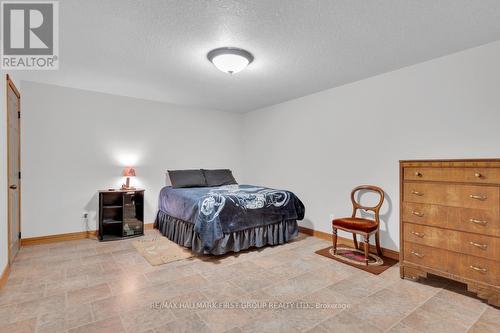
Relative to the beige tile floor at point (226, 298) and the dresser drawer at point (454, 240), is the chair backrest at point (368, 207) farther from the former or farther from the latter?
the beige tile floor at point (226, 298)

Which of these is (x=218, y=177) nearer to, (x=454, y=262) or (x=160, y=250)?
(x=160, y=250)

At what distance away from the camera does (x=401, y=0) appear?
1864 millimetres

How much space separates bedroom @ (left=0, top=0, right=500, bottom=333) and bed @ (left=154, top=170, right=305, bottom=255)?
6 cm

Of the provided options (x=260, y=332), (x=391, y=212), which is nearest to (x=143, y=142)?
(x=260, y=332)

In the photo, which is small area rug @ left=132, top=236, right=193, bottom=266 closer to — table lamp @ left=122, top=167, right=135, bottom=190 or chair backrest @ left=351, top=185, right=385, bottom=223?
table lamp @ left=122, top=167, right=135, bottom=190

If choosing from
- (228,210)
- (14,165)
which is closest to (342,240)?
(228,210)

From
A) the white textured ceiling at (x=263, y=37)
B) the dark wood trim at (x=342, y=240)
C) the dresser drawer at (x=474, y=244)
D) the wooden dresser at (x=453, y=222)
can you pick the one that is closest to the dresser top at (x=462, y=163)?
the wooden dresser at (x=453, y=222)

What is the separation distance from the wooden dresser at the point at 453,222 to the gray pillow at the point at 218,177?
3231mm

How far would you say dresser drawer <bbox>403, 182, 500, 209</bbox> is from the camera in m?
2.12

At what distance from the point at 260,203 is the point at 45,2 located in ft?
9.78

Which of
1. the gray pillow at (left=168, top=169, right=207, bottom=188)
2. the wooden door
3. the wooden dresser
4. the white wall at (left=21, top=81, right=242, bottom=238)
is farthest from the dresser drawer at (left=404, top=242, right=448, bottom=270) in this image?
the wooden door

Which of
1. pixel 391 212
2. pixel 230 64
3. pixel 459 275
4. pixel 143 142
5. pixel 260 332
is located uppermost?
pixel 230 64

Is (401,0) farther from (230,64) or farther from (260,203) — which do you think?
(260,203)

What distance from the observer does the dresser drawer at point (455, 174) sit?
83.2 inches
